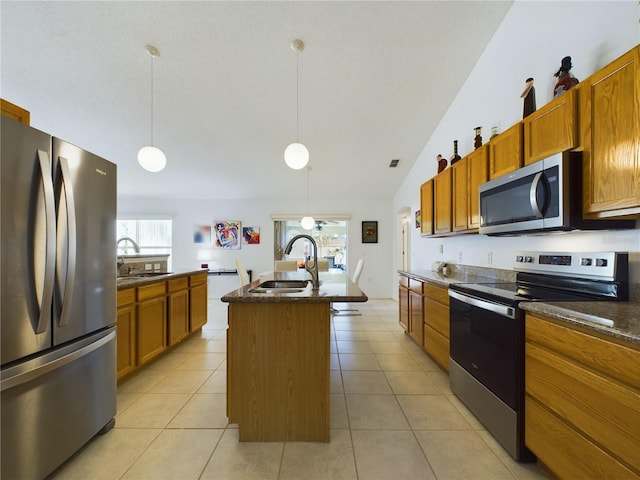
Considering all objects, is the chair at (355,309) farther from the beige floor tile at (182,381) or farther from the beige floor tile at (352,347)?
the beige floor tile at (182,381)

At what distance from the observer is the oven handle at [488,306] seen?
4.65 ft

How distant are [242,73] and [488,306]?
3.25m

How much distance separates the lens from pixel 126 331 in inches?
83.7

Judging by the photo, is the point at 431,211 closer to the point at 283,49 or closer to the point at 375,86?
the point at 375,86

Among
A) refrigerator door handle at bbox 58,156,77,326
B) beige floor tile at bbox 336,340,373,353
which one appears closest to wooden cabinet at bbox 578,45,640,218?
beige floor tile at bbox 336,340,373,353

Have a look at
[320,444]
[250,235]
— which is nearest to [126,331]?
[320,444]

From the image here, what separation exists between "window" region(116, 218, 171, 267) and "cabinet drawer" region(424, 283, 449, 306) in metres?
5.98

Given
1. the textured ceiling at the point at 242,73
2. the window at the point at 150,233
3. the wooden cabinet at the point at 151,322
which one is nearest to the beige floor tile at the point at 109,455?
the wooden cabinet at the point at 151,322

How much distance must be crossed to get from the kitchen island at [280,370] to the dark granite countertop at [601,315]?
2.98 feet

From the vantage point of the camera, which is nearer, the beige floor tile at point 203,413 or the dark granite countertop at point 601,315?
the dark granite countertop at point 601,315

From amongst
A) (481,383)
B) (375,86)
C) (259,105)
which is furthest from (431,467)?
(259,105)

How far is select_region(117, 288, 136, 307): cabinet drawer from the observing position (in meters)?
2.05

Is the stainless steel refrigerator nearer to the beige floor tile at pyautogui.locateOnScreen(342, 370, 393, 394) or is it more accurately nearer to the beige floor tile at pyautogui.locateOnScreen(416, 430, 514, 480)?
the beige floor tile at pyautogui.locateOnScreen(342, 370, 393, 394)

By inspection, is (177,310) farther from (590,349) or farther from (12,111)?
(590,349)
